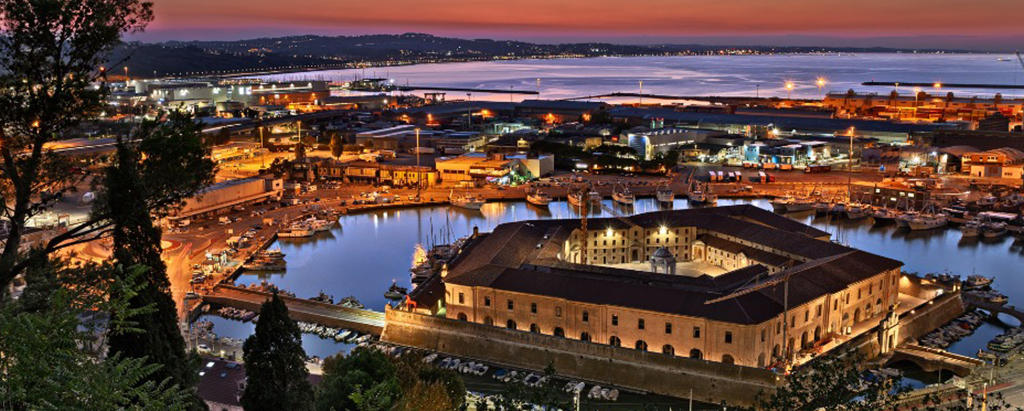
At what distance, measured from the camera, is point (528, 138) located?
26719 millimetres

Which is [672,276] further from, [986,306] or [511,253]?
[986,306]

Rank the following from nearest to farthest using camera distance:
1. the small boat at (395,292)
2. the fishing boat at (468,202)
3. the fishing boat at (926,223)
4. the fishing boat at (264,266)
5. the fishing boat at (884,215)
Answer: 1. the small boat at (395,292)
2. the fishing boat at (264,266)
3. the fishing boat at (926,223)
4. the fishing boat at (884,215)
5. the fishing boat at (468,202)

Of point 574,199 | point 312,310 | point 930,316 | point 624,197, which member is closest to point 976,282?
point 930,316

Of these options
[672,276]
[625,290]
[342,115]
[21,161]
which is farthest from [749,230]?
[342,115]

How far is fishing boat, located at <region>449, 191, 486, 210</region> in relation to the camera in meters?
19.5

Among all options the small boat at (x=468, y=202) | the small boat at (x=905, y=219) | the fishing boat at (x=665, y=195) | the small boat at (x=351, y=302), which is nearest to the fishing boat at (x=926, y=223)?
the small boat at (x=905, y=219)

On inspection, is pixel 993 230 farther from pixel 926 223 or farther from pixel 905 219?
pixel 905 219

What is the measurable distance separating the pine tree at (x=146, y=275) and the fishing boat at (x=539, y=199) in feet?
50.6

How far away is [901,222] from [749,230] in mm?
6674

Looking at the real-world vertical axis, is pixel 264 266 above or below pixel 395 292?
above

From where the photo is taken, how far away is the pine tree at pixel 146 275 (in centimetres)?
387

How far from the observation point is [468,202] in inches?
770

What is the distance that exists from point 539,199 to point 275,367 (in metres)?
14.5

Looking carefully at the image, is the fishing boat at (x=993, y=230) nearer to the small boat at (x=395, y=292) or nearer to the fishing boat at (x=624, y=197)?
the fishing boat at (x=624, y=197)
